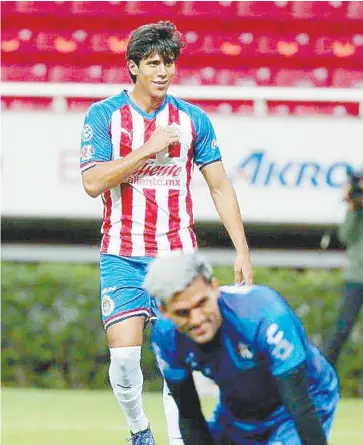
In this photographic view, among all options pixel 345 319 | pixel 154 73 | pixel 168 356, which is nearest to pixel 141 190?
pixel 154 73

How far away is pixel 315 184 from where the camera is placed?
1276cm

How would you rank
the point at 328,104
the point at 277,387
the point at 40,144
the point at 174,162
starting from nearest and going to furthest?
the point at 277,387
the point at 174,162
the point at 40,144
the point at 328,104

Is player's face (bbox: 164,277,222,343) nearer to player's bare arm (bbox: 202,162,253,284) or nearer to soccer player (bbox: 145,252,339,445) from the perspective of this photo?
soccer player (bbox: 145,252,339,445)

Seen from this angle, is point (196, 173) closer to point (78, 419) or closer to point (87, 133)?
point (78, 419)

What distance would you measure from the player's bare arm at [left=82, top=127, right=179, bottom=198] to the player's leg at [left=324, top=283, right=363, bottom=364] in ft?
13.6

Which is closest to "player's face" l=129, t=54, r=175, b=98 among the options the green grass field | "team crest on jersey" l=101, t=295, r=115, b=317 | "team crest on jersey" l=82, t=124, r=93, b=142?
"team crest on jersey" l=82, t=124, r=93, b=142

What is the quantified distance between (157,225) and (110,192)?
287 millimetres

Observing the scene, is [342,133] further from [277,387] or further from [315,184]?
[277,387]

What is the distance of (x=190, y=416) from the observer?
4488 mm

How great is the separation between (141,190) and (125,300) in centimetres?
55

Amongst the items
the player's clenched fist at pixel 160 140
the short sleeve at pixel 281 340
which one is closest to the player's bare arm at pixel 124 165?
the player's clenched fist at pixel 160 140

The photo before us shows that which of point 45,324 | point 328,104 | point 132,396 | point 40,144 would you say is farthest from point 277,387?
point 328,104

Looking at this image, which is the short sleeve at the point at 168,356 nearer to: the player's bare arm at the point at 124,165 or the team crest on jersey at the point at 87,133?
the player's bare arm at the point at 124,165

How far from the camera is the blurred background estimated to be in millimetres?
11906
